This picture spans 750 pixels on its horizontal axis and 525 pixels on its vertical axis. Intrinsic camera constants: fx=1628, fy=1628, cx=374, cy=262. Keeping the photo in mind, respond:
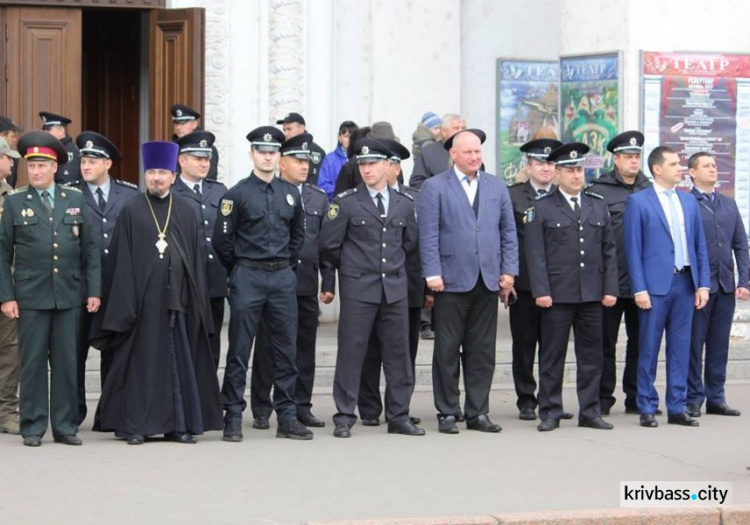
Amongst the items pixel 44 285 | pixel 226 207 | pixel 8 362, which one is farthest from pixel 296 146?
pixel 8 362

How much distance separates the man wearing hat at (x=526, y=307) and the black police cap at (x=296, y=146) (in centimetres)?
178

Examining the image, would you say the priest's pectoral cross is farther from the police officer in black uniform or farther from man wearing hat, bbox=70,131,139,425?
the police officer in black uniform

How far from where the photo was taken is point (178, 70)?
51.1ft

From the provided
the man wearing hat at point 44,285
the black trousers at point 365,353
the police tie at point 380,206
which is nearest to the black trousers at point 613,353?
the black trousers at point 365,353

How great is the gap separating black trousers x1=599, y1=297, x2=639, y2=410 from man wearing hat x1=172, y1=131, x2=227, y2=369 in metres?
2.98

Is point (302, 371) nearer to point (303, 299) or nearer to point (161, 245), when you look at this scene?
point (303, 299)

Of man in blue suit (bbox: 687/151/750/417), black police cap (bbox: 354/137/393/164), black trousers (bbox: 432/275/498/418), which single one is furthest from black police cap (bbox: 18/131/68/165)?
man in blue suit (bbox: 687/151/750/417)

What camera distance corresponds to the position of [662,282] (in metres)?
12.0

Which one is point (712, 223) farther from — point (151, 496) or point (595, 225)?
point (151, 496)

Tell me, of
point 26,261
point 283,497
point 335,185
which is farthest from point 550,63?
point 283,497

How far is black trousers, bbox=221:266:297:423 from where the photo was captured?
11.2 meters

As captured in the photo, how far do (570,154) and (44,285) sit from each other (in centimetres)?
391

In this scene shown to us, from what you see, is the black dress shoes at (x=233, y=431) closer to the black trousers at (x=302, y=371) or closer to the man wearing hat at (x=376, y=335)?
the black trousers at (x=302, y=371)

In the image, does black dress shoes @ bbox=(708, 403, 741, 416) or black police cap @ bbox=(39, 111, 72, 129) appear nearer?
black dress shoes @ bbox=(708, 403, 741, 416)
